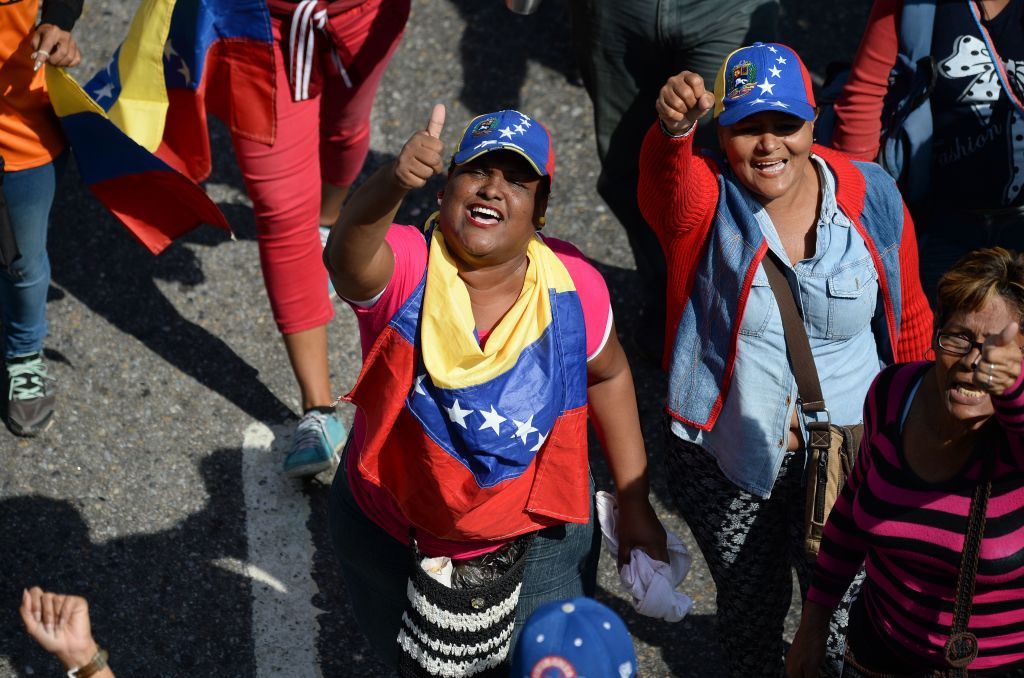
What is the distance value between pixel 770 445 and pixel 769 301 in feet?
1.24

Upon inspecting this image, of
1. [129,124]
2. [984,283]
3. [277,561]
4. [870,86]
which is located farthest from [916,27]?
[277,561]

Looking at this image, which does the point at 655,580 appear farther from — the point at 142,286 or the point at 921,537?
the point at 142,286

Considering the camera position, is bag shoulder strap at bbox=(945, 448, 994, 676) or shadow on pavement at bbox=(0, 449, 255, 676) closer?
bag shoulder strap at bbox=(945, 448, 994, 676)

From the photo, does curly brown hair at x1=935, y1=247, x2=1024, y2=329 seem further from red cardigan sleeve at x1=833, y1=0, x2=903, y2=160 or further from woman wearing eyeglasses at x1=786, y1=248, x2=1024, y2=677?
red cardigan sleeve at x1=833, y1=0, x2=903, y2=160

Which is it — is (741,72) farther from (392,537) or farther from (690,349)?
(392,537)

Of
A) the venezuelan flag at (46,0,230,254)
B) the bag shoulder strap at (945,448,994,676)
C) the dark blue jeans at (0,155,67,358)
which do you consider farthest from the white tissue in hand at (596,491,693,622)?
the dark blue jeans at (0,155,67,358)

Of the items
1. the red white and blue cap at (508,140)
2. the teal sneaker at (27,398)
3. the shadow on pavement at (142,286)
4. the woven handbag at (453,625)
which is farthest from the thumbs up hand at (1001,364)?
the teal sneaker at (27,398)

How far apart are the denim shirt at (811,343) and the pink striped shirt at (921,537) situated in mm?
335

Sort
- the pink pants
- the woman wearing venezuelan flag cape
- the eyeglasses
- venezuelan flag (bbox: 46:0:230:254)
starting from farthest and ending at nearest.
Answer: the pink pants
venezuelan flag (bbox: 46:0:230:254)
the woman wearing venezuelan flag cape
the eyeglasses

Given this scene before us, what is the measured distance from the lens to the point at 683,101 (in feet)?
9.12

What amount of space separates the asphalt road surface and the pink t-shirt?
108 cm

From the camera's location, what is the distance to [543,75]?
5.79 metres

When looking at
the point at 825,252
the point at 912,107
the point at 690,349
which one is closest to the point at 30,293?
the point at 690,349

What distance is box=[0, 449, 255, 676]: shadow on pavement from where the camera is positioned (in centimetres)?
375
